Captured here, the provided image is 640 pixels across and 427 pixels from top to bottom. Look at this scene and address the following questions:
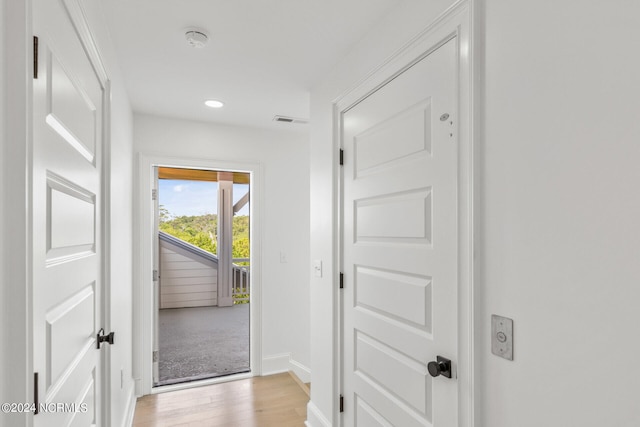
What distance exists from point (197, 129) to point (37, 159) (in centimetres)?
261

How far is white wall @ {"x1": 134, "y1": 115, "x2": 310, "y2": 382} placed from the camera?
3373 millimetres

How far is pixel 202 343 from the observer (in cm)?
Answer: 443

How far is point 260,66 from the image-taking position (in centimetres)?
218

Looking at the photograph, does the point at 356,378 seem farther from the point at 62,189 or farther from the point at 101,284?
the point at 62,189

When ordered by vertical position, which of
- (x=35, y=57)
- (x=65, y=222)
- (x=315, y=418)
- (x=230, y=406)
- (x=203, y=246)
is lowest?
(x=230, y=406)

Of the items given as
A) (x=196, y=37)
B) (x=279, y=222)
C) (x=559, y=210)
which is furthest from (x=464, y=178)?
(x=279, y=222)

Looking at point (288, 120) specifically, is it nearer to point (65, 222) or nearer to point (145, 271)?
point (145, 271)

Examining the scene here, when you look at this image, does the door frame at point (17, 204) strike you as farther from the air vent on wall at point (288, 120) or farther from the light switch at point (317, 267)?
the air vent on wall at point (288, 120)

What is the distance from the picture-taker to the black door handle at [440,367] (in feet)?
4.14

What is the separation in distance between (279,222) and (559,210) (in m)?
2.80

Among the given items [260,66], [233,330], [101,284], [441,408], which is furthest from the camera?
[233,330]

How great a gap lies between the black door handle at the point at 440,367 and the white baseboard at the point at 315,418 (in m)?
1.20

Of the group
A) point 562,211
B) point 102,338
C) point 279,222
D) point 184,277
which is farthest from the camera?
point 184,277

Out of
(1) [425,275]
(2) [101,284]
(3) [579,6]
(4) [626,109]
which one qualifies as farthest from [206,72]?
(4) [626,109]
